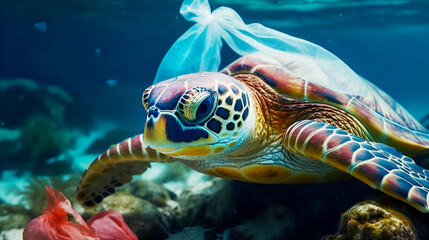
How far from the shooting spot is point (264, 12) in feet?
40.1

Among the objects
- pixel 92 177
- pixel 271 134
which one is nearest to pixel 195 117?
pixel 271 134

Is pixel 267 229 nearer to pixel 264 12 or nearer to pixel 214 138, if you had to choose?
pixel 214 138

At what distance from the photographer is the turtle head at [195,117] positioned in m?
1.38

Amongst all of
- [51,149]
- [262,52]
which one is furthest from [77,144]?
[262,52]

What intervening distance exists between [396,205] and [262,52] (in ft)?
4.70

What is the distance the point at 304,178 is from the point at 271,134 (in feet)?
1.21

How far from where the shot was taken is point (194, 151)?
4.80ft

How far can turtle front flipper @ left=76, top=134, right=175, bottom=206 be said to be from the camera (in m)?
2.18

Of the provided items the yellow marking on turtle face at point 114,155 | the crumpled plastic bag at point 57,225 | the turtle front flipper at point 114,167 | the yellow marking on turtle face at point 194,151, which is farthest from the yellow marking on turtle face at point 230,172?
the crumpled plastic bag at point 57,225

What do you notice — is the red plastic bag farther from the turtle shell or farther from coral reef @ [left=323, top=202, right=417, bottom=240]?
the turtle shell

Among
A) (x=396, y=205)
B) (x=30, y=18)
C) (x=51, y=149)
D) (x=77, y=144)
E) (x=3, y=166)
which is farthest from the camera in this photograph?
(x=30, y=18)

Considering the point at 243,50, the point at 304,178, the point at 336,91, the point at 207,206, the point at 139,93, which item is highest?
the point at 139,93

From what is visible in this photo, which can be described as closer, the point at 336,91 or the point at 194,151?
the point at 194,151

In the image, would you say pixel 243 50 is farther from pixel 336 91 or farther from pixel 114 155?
pixel 114 155
